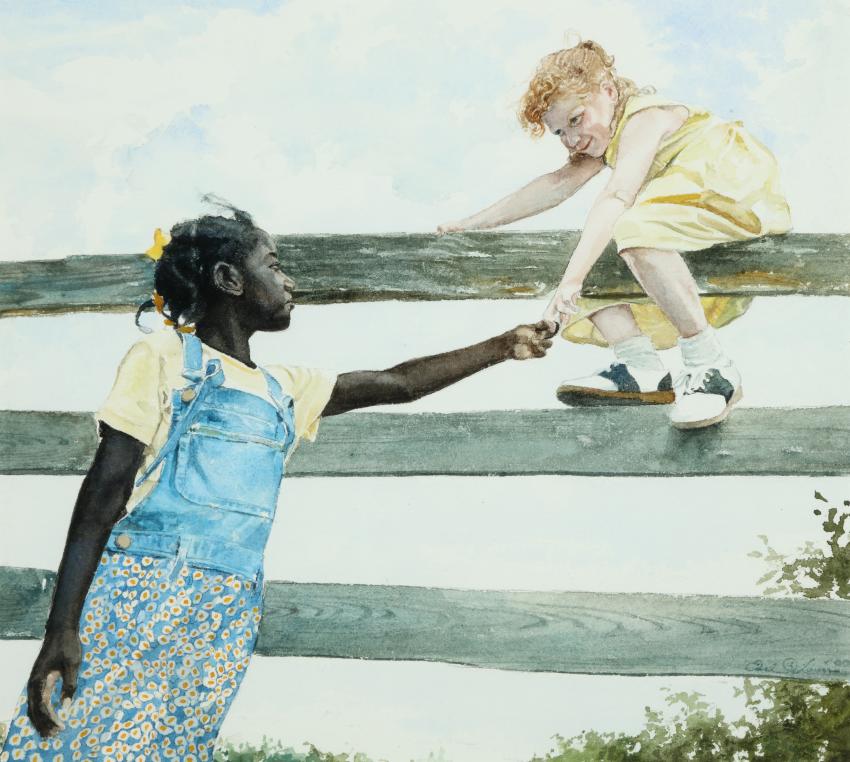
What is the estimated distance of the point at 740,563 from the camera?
95.1 inches

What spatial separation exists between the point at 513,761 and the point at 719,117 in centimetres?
140

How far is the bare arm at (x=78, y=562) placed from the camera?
204cm

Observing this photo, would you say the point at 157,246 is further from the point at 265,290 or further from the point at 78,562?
the point at 78,562

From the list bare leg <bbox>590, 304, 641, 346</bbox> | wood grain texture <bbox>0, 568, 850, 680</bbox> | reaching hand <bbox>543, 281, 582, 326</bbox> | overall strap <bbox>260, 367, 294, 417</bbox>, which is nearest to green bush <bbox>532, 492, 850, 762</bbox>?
wood grain texture <bbox>0, 568, 850, 680</bbox>

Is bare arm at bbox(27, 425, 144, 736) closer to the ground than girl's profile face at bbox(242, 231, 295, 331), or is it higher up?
closer to the ground

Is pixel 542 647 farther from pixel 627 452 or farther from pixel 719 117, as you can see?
pixel 719 117

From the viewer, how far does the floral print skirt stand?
6.66 ft

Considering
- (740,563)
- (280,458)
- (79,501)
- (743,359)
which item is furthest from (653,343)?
(79,501)

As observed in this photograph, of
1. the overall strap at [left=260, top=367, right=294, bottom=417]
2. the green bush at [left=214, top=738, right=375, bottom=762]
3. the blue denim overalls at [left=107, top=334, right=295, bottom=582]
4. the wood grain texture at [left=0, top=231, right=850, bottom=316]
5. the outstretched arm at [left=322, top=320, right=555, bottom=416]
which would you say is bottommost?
the green bush at [left=214, top=738, right=375, bottom=762]

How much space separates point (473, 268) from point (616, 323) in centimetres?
32

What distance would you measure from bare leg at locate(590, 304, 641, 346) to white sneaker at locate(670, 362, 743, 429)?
0.14m

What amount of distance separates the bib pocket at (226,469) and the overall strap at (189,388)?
18 mm

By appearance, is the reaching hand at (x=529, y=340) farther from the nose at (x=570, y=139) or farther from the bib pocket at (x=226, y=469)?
the bib pocket at (x=226, y=469)

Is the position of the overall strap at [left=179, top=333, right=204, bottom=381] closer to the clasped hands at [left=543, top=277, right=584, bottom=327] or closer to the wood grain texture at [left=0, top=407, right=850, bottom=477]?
the wood grain texture at [left=0, top=407, right=850, bottom=477]
